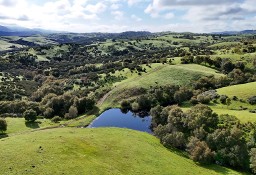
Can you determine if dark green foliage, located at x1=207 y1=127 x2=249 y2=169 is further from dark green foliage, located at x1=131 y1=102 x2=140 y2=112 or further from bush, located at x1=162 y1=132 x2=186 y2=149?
dark green foliage, located at x1=131 y1=102 x2=140 y2=112

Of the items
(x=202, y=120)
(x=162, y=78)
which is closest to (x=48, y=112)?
(x=202, y=120)

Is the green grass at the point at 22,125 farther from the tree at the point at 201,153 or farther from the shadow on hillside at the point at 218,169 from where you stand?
the shadow on hillside at the point at 218,169

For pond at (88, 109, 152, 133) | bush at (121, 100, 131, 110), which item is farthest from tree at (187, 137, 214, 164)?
bush at (121, 100, 131, 110)

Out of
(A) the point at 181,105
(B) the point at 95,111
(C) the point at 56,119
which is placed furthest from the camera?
(B) the point at 95,111

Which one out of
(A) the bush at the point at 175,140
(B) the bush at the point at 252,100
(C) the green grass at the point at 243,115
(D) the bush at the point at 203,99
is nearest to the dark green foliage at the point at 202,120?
(A) the bush at the point at 175,140

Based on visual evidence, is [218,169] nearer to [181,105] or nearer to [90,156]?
[90,156]

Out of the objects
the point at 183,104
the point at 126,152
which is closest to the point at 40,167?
the point at 126,152

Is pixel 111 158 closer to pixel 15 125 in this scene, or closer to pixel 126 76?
pixel 15 125
